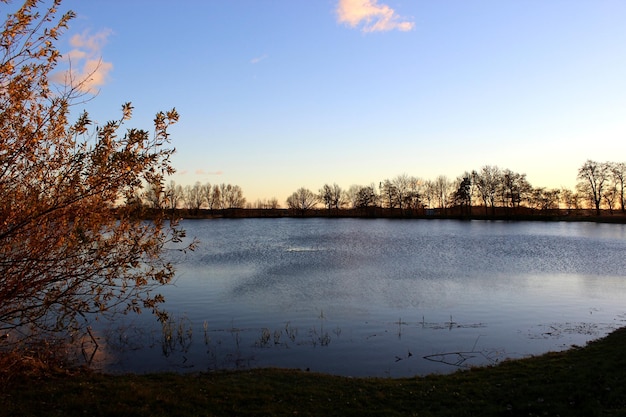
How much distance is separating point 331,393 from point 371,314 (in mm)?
10934

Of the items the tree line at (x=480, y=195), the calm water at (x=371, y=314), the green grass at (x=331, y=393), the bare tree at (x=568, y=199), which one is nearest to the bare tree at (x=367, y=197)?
the tree line at (x=480, y=195)

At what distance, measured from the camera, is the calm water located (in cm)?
1526

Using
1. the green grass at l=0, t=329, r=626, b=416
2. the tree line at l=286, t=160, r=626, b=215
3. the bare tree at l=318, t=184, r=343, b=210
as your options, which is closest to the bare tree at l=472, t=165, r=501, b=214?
the tree line at l=286, t=160, r=626, b=215

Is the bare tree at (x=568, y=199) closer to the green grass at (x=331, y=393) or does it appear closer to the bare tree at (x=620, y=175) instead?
the bare tree at (x=620, y=175)

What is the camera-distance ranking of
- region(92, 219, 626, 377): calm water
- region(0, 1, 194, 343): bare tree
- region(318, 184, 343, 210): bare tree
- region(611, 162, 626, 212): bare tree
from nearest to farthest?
region(0, 1, 194, 343): bare tree, region(92, 219, 626, 377): calm water, region(611, 162, 626, 212): bare tree, region(318, 184, 343, 210): bare tree

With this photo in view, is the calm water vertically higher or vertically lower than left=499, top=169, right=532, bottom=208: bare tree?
lower

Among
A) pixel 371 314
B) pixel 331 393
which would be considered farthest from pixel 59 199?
pixel 371 314

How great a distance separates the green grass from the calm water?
228 cm

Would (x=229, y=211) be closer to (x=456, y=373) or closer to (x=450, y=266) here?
(x=450, y=266)

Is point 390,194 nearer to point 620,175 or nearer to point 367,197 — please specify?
point 367,197

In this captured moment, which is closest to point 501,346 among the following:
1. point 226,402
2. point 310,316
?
point 310,316

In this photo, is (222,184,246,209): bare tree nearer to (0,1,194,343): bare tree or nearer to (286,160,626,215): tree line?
(286,160,626,215): tree line

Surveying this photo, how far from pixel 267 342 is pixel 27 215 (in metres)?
12.3

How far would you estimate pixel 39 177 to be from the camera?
6.59 m
